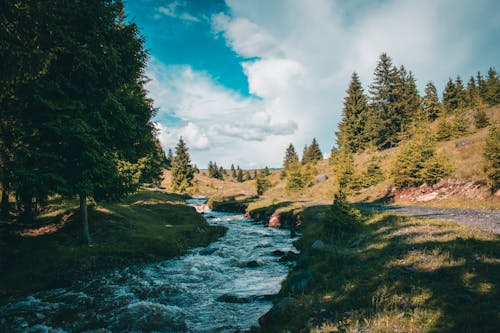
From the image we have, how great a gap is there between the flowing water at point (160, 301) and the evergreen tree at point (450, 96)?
91.1 meters

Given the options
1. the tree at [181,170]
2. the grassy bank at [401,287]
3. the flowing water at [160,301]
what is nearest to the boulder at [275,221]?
the flowing water at [160,301]

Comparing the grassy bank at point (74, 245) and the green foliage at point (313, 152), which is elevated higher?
the green foliage at point (313, 152)

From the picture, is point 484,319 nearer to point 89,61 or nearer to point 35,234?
point 89,61

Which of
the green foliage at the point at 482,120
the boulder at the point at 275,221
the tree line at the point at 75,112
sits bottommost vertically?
the boulder at the point at 275,221

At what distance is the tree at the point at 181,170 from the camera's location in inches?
A: 3228

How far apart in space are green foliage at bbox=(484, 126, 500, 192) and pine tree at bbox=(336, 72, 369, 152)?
39.8m

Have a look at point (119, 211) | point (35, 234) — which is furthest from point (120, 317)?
point (119, 211)

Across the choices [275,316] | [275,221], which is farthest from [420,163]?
[275,316]

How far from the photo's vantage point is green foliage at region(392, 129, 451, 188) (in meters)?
27.9

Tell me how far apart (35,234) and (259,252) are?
14994 millimetres

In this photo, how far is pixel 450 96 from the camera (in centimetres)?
7738

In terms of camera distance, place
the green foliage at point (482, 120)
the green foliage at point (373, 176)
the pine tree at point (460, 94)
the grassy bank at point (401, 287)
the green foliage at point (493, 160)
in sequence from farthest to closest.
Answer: the pine tree at point (460, 94), the green foliage at point (482, 120), the green foliage at point (373, 176), the green foliage at point (493, 160), the grassy bank at point (401, 287)

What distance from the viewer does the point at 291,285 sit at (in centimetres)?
993

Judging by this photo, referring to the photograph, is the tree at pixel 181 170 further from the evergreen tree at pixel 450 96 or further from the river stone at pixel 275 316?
the evergreen tree at pixel 450 96
